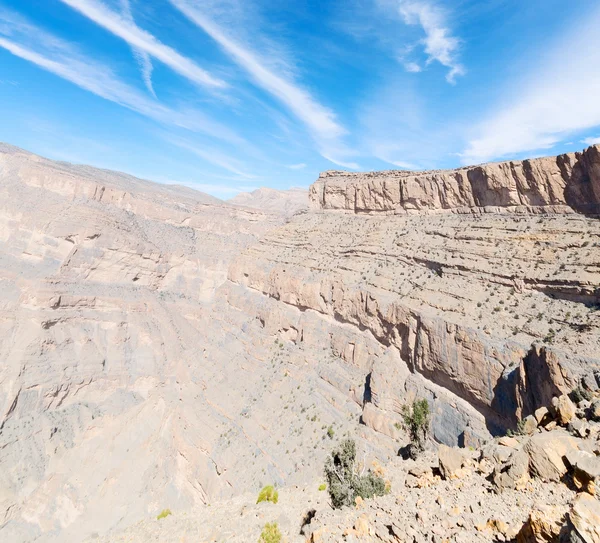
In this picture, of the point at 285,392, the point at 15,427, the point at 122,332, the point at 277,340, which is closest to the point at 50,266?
the point at 122,332

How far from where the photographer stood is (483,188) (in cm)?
2989

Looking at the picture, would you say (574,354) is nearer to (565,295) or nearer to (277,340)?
(565,295)

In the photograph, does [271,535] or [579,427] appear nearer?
[579,427]

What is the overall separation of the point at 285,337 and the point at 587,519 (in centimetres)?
3404

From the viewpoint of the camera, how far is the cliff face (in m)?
23.3

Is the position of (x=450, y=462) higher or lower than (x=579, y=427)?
lower

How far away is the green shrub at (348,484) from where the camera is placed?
1220 centimetres

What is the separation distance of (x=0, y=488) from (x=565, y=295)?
49.6m

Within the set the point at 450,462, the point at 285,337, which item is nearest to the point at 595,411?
the point at 450,462

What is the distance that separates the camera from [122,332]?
5031 centimetres

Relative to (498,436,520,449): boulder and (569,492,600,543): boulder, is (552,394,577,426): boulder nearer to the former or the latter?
(498,436,520,449): boulder

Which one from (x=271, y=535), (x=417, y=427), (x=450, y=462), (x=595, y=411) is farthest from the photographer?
(x=417, y=427)

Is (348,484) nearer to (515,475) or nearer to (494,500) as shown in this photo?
(494,500)

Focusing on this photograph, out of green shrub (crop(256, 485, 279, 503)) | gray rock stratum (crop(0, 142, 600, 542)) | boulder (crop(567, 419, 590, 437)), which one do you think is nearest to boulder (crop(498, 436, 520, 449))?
boulder (crop(567, 419, 590, 437))
